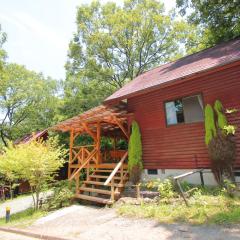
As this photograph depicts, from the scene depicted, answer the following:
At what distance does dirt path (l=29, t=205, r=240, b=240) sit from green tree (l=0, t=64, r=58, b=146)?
27.8m

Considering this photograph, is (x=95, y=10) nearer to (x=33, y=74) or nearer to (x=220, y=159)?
(x=33, y=74)

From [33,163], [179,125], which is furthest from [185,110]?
[33,163]

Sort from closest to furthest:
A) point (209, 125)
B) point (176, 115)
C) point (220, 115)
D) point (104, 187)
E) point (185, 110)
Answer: point (220, 115) < point (209, 125) < point (185, 110) < point (176, 115) < point (104, 187)

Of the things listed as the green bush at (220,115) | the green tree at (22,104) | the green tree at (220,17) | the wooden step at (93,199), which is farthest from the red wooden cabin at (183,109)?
the green tree at (22,104)

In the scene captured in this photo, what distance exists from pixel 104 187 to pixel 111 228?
5319 mm

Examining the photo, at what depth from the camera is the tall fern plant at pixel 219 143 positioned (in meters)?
9.88

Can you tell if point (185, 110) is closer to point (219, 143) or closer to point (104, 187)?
point (219, 143)

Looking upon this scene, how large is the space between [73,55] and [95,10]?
620cm

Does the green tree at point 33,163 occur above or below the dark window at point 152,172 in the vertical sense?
above

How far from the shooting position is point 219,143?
9.97 m

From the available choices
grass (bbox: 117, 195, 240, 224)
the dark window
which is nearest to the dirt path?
grass (bbox: 117, 195, 240, 224)

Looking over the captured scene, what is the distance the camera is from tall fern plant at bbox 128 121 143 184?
12.6 meters

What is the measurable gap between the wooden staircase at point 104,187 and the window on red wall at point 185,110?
10.7 ft

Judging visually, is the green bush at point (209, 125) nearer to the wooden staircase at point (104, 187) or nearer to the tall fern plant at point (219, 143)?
the tall fern plant at point (219, 143)
